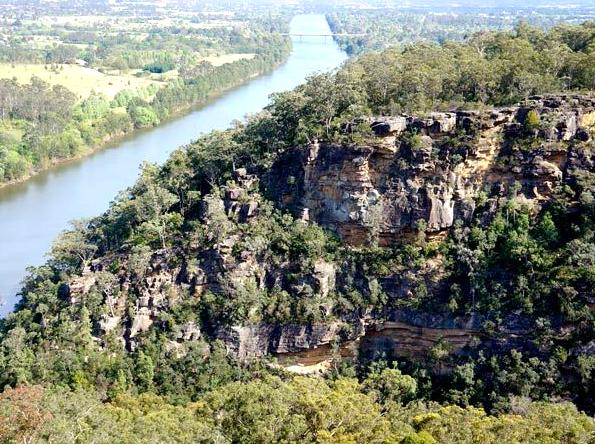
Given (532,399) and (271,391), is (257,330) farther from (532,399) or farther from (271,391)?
(532,399)

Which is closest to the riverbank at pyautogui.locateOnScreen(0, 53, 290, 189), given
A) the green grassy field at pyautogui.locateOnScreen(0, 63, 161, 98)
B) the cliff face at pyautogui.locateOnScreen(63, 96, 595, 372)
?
the green grassy field at pyautogui.locateOnScreen(0, 63, 161, 98)

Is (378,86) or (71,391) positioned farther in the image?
(378,86)

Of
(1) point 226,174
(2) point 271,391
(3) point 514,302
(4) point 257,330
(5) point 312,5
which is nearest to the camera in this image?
(2) point 271,391

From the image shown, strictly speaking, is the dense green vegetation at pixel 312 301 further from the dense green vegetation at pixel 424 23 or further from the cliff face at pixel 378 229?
the dense green vegetation at pixel 424 23

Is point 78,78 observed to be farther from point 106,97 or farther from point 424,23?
point 424,23

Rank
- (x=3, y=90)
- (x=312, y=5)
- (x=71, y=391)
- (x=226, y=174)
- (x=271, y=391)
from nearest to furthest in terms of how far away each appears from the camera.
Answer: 1. (x=271, y=391)
2. (x=71, y=391)
3. (x=226, y=174)
4. (x=3, y=90)
5. (x=312, y=5)

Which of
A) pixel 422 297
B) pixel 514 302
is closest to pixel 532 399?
pixel 514 302

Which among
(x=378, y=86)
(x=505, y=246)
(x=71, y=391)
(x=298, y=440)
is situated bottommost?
(x=71, y=391)

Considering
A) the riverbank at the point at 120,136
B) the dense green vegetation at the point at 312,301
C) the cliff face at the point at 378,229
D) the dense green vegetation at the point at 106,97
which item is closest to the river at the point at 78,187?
the riverbank at the point at 120,136
